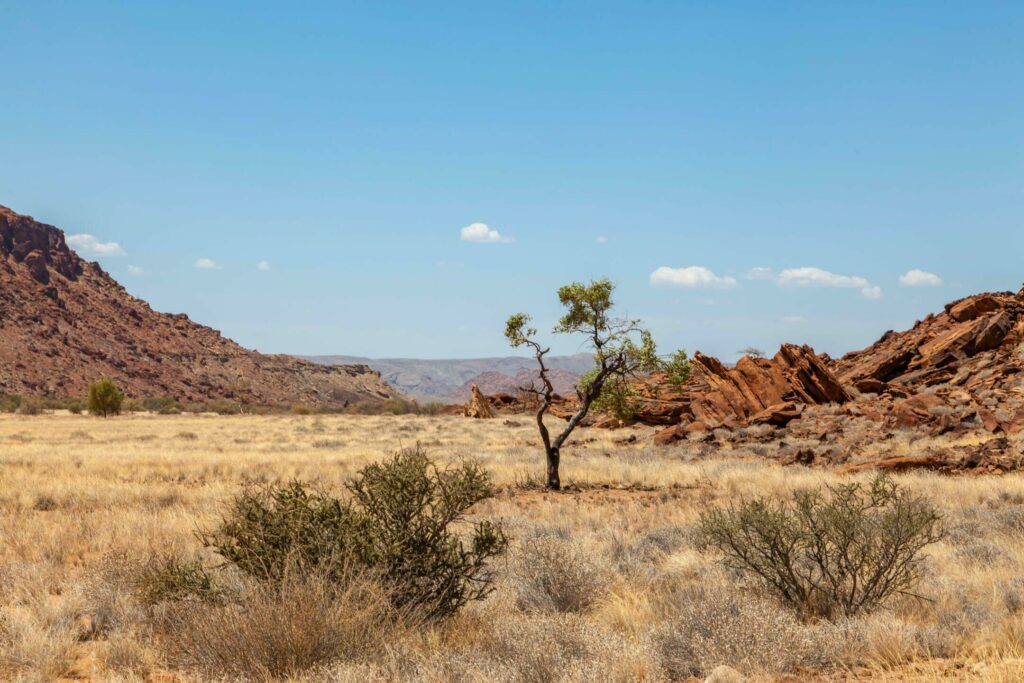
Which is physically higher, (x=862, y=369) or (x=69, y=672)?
(x=862, y=369)

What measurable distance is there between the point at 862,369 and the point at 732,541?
3494 centimetres

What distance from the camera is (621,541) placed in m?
12.3

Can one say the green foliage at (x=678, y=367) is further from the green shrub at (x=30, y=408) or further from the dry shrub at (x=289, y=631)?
the green shrub at (x=30, y=408)

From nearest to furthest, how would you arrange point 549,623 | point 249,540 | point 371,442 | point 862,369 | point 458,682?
point 458,682, point 549,623, point 249,540, point 371,442, point 862,369

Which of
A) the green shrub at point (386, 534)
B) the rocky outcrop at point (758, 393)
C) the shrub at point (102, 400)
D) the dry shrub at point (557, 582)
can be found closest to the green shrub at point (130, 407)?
the shrub at point (102, 400)

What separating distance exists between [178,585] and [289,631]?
2710 mm

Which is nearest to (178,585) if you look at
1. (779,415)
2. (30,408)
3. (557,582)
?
(557,582)

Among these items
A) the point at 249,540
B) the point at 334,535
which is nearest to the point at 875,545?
the point at 334,535

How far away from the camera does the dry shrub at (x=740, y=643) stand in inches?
243

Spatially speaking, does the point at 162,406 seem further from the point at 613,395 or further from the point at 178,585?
the point at 178,585

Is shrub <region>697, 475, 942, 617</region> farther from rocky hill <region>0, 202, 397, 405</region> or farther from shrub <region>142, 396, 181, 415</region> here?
rocky hill <region>0, 202, 397, 405</region>

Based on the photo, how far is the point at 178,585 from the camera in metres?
8.09

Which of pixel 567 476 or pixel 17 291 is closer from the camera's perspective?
pixel 567 476

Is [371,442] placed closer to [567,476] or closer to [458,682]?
[567,476]
